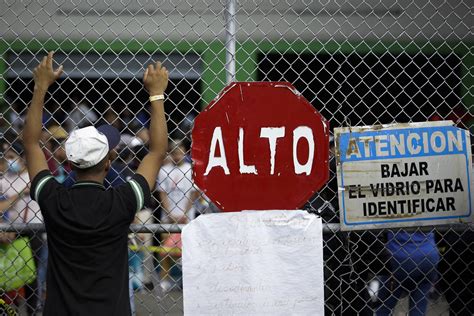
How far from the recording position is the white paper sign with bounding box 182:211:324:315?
4164 millimetres

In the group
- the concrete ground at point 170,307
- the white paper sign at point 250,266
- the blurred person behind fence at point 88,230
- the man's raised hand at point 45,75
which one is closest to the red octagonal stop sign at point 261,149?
the white paper sign at point 250,266

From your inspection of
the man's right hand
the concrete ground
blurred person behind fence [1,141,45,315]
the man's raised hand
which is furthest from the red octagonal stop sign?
the concrete ground

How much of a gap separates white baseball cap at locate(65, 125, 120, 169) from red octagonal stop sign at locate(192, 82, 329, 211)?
2.25ft

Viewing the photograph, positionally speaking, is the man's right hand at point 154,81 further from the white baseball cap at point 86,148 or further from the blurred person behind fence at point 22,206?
the blurred person behind fence at point 22,206

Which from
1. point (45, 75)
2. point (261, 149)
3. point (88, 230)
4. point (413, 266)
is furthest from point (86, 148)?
point (413, 266)

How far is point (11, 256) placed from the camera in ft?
21.2

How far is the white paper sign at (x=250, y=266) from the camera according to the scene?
4.16m

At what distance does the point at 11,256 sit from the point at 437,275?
3469 millimetres

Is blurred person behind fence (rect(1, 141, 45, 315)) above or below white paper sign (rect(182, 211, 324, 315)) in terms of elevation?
above

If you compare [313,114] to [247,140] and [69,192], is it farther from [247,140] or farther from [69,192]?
[69,192]

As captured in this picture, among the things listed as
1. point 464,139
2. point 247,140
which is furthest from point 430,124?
point 247,140

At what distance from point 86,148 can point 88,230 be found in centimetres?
39

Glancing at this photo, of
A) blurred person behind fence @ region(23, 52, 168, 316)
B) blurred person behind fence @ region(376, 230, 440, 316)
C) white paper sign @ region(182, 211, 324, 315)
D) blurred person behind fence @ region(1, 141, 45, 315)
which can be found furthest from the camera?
blurred person behind fence @ region(1, 141, 45, 315)

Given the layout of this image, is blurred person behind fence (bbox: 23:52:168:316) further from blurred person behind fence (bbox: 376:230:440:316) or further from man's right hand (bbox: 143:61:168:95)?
blurred person behind fence (bbox: 376:230:440:316)
